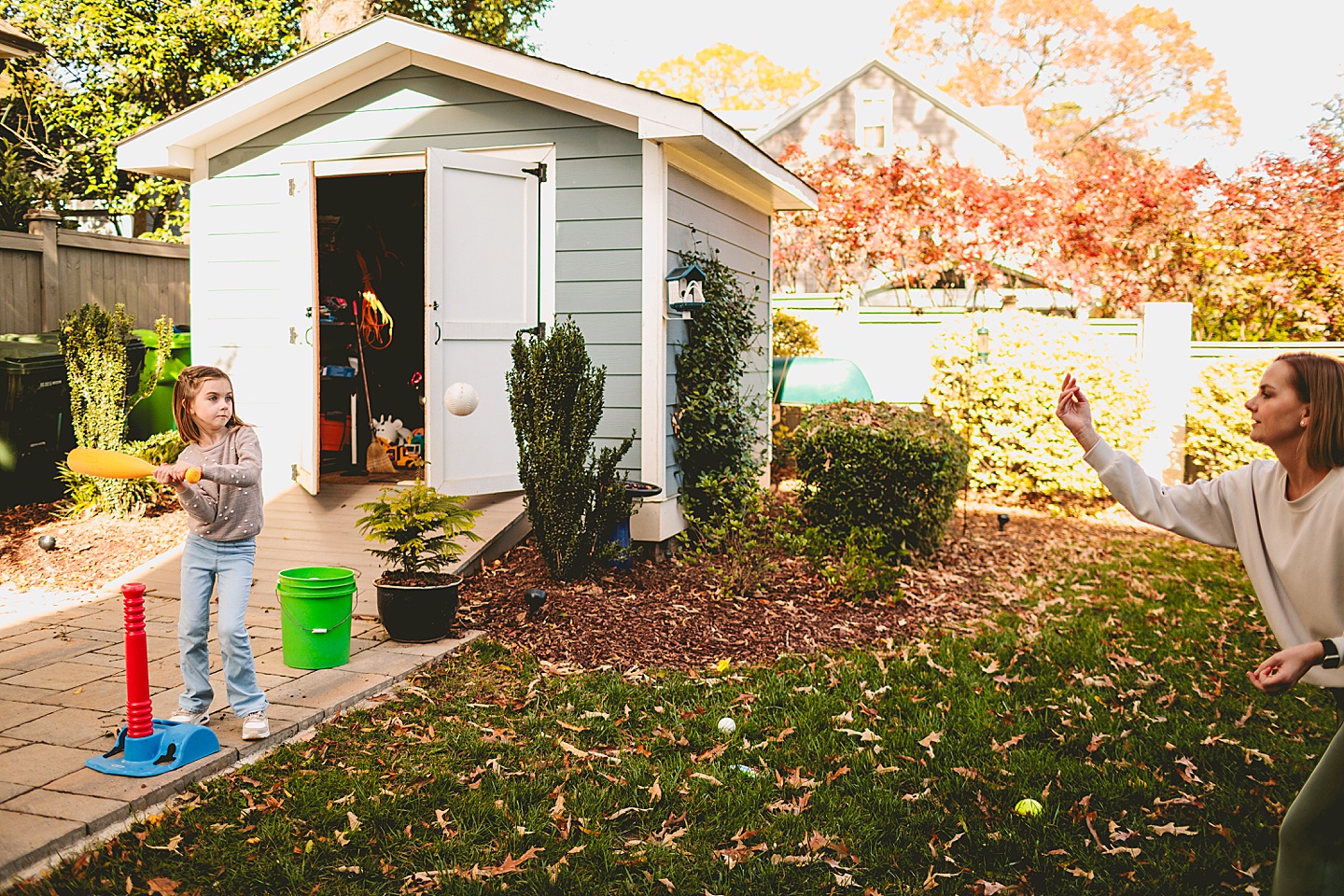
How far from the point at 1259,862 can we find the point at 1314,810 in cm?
109

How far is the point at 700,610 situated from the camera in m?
6.07

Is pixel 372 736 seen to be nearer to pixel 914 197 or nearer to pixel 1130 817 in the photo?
pixel 1130 817

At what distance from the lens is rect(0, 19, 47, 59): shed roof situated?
5496 mm

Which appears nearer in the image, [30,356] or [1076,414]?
[1076,414]

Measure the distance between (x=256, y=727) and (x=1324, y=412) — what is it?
A: 12.2 ft

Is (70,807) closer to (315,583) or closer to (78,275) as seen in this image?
(315,583)

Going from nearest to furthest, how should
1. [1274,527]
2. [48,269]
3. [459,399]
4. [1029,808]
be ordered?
[1274,527], [1029,808], [459,399], [48,269]

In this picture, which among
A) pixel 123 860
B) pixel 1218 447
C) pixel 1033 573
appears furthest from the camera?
pixel 1218 447

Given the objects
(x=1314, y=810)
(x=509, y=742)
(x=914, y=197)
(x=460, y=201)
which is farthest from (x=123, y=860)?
(x=914, y=197)

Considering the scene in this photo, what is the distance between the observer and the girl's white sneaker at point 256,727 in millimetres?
3865

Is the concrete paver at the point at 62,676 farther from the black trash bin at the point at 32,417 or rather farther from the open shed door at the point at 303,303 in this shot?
the black trash bin at the point at 32,417

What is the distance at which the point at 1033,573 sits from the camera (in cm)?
767

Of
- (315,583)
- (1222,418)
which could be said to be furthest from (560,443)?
(1222,418)

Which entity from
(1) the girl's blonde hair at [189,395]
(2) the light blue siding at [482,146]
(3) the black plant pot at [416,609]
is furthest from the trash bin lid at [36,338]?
(1) the girl's blonde hair at [189,395]
